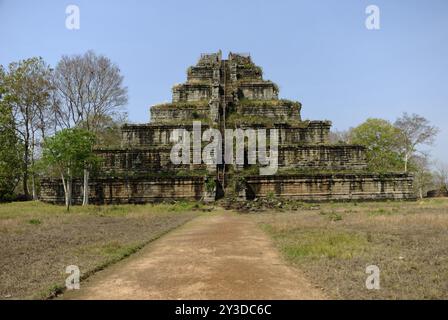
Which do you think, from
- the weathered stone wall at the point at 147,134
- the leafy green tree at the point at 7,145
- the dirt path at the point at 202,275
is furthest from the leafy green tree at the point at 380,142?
the leafy green tree at the point at 7,145

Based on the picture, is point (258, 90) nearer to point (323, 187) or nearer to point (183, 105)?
point (183, 105)

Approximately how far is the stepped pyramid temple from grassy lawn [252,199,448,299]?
11321mm

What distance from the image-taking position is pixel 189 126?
91.4ft

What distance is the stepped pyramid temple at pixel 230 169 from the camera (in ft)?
82.4

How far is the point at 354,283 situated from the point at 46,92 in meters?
35.1

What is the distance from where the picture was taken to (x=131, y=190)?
2553cm

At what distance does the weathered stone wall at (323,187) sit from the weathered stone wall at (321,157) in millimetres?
1382

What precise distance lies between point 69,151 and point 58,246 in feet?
45.9

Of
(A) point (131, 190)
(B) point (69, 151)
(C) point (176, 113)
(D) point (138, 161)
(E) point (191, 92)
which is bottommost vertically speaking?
(A) point (131, 190)

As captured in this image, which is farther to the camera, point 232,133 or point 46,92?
point 46,92

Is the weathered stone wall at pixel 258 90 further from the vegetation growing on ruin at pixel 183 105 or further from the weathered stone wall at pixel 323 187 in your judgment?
the weathered stone wall at pixel 323 187

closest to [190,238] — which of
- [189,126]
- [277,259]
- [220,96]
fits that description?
[277,259]

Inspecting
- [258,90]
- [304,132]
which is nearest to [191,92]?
[258,90]

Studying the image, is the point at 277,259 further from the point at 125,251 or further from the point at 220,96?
the point at 220,96
